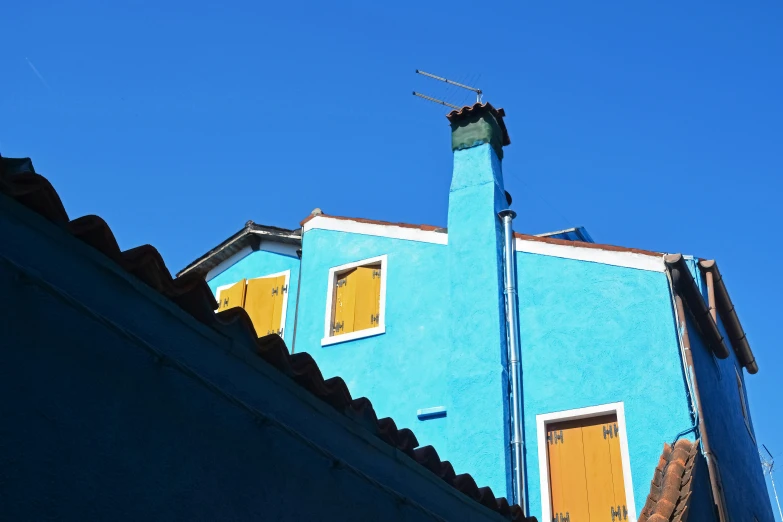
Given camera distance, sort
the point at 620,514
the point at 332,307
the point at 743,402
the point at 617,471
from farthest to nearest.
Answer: the point at 743,402 < the point at 332,307 < the point at 617,471 < the point at 620,514

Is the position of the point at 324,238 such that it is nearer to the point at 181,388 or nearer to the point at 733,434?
the point at 733,434

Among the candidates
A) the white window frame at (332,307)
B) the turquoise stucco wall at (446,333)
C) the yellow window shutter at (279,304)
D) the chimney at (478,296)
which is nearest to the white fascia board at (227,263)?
the yellow window shutter at (279,304)

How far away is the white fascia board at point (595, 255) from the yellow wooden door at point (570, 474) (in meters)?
2.08

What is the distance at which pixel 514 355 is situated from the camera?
10727 mm

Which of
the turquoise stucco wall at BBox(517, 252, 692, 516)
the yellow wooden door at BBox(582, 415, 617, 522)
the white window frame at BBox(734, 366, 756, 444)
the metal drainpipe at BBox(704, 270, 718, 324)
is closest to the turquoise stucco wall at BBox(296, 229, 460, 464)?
the turquoise stucco wall at BBox(517, 252, 692, 516)

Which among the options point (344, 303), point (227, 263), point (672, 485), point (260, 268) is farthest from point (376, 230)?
point (672, 485)

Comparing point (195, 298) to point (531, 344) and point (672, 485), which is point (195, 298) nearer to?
point (672, 485)

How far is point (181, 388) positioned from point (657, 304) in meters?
7.46

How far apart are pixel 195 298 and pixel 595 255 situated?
24.8 feet

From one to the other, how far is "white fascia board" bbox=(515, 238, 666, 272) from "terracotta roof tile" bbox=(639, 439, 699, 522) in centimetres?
225

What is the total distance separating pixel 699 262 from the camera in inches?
446

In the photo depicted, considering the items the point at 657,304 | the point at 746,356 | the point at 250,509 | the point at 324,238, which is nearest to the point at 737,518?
the point at 657,304

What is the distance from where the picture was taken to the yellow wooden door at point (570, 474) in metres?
9.54

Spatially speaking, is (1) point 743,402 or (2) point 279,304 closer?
(1) point 743,402
